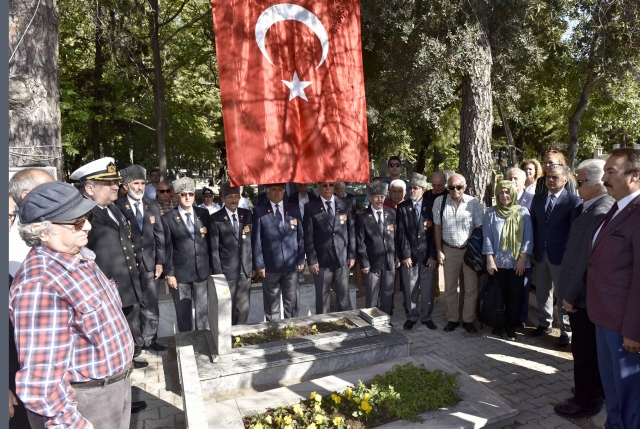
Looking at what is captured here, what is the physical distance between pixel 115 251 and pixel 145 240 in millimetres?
978

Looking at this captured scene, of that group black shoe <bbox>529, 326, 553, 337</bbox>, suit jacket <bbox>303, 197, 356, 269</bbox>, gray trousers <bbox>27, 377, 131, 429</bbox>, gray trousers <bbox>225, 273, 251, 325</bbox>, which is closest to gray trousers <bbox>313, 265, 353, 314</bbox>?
suit jacket <bbox>303, 197, 356, 269</bbox>

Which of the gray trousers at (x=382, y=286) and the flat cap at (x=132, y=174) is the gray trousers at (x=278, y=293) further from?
the flat cap at (x=132, y=174)

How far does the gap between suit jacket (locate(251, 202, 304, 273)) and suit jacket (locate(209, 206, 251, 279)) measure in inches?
4.9

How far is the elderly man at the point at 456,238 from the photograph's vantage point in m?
5.94

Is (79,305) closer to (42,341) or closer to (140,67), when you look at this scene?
(42,341)

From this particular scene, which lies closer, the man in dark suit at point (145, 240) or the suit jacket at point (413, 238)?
the man in dark suit at point (145, 240)

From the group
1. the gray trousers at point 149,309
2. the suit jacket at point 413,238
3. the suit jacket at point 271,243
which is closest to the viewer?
the gray trousers at point 149,309

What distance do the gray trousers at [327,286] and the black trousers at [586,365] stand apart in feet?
9.50

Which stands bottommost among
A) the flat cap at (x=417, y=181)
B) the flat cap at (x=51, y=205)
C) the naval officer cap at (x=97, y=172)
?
the flat cap at (x=51, y=205)

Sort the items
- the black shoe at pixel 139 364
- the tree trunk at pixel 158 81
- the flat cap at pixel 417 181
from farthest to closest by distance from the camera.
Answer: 1. the tree trunk at pixel 158 81
2. the flat cap at pixel 417 181
3. the black shoe at pixel 139 364

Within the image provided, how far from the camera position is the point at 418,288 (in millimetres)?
6426

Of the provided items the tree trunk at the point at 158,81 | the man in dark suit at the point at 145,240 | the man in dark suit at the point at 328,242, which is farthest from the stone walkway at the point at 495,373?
the tree trunk at the point at 158,81

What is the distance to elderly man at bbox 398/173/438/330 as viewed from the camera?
248 inches

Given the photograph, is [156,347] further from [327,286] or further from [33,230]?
[33,230]
